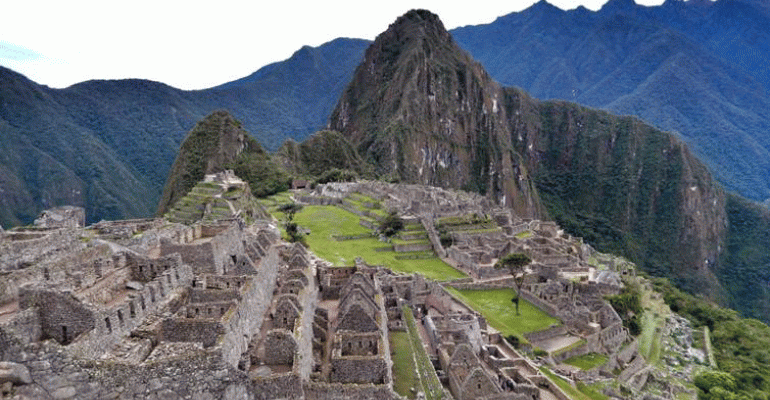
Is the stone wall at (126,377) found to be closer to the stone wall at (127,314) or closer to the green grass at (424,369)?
the stone wall at (127,314)

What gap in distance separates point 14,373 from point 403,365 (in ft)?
43.9

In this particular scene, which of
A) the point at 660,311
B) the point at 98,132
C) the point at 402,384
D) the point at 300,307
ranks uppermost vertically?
the point at 98,132

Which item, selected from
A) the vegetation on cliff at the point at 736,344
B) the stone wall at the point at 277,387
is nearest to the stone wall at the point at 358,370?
the stone wall at the point at 277,387

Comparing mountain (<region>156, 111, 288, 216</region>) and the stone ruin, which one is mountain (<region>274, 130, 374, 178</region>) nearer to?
mountain (<region>156, 111, 288, 216</region>)

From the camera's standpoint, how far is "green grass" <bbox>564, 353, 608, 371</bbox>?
1300 inches

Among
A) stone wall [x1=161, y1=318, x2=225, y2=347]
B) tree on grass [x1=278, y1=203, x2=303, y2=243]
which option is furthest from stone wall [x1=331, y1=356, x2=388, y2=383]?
tree on grass [x1=278, y1=203, x2=303, y2=243]

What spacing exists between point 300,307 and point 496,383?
9.71 m

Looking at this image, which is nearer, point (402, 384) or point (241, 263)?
point (402, 384)

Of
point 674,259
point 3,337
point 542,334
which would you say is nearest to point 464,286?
point 542,334

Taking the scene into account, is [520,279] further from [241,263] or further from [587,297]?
[241,263]

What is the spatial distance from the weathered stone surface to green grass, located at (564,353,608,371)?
2986 cm

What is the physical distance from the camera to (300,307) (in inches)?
738

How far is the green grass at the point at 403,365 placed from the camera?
1836 cm

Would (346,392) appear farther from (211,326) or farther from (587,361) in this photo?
(587,361)
